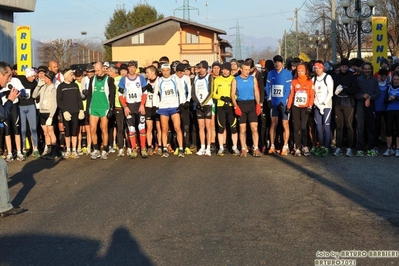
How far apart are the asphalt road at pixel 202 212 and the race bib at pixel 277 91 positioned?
5.77 feet

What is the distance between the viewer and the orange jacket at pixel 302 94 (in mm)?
13594

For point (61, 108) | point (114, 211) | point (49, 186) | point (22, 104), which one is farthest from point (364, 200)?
point (22, 104)

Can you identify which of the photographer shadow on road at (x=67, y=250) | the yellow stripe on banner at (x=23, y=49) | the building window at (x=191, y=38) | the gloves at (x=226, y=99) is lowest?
the photographer shadow on road at (x=67, y=250)

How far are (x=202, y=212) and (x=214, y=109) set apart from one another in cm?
634

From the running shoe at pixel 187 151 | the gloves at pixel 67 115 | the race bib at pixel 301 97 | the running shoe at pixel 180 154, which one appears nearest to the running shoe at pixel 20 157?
the gloves at pixel 67 115

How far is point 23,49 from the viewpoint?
1780cm

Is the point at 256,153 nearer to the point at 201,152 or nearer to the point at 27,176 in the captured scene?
the point at 201,152

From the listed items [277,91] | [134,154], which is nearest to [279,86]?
[277,91]

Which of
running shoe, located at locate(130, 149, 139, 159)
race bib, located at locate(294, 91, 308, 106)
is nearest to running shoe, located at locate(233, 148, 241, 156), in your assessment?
race bib, located at locate(294, 91, 308, 106)

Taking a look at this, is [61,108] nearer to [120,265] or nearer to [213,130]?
[213,130]

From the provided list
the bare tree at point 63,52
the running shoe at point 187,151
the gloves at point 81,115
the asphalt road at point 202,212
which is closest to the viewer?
the asphalt road at point 202,212

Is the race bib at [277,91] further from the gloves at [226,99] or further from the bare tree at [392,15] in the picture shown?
the bare tree at [392,15]

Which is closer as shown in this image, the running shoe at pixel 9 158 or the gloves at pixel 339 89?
the gloves at pixel 339 89

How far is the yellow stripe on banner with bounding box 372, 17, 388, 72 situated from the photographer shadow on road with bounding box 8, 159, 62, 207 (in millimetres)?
10364
